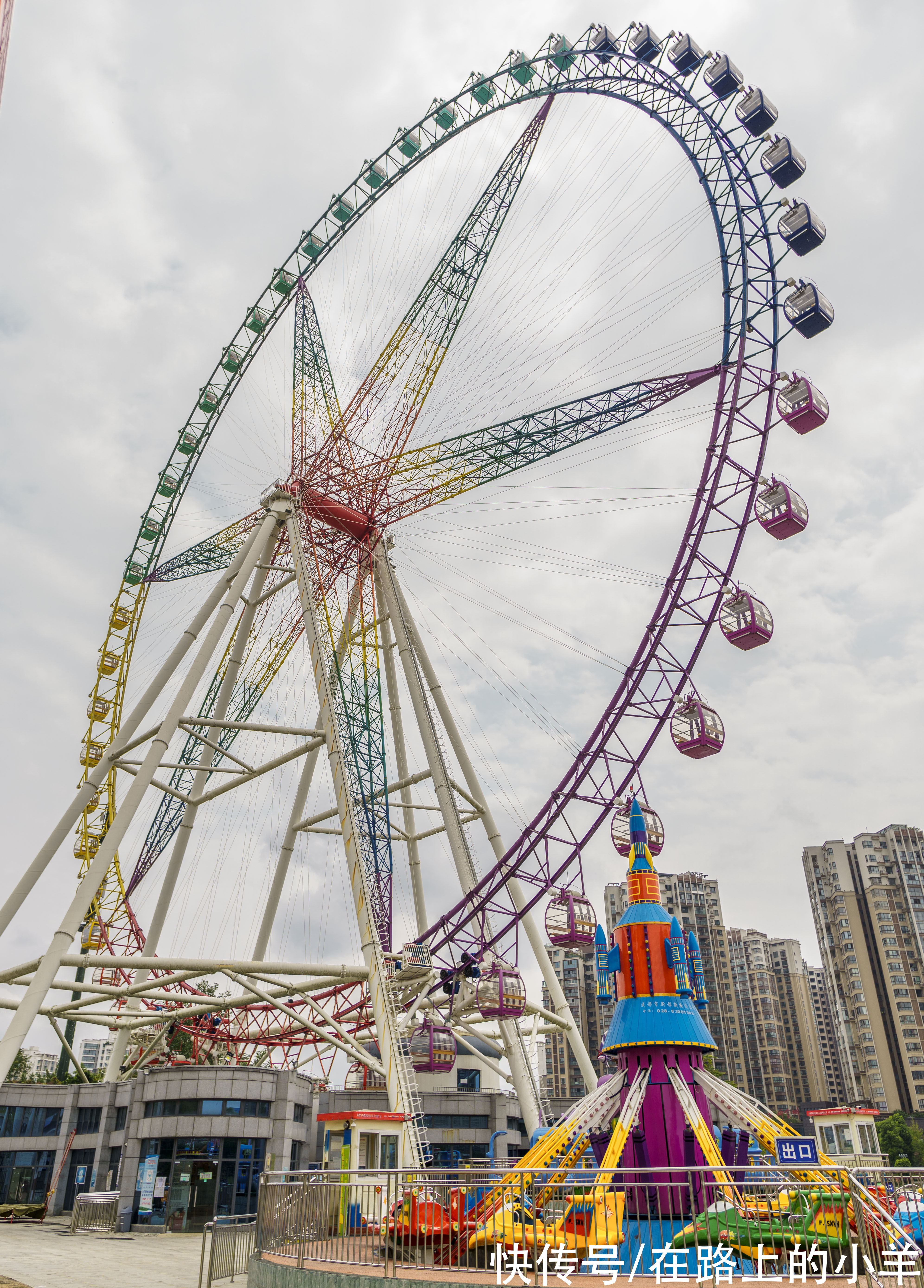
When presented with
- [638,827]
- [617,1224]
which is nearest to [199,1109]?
[638,827]

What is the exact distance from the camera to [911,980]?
8931 centimetres

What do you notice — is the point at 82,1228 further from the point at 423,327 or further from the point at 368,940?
the point at 423,327

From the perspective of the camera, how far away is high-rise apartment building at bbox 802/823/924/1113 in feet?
287

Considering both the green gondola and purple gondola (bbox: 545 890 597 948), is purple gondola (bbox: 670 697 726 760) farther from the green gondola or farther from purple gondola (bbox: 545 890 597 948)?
the green gondola

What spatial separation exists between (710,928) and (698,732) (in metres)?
90.5

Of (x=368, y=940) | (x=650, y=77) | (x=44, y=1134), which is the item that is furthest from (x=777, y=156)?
(x=44, y=1134)

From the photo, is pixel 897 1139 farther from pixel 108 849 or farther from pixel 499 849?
pixel 108 849

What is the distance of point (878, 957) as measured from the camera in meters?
92.0

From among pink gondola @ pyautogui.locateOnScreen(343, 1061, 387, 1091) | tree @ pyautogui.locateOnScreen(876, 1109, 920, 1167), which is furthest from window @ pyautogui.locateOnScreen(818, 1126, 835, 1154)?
tree @ pyautogui.locateOnScreen(876, 1109, 920, 1167)

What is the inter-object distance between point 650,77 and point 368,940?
98.9 ft

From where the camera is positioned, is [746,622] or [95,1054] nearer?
[746,622]

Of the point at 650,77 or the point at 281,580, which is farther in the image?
the point at 281,580

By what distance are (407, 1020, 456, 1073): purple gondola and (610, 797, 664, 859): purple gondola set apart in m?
8.19

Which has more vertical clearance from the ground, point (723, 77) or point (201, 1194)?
point (723, 77)
